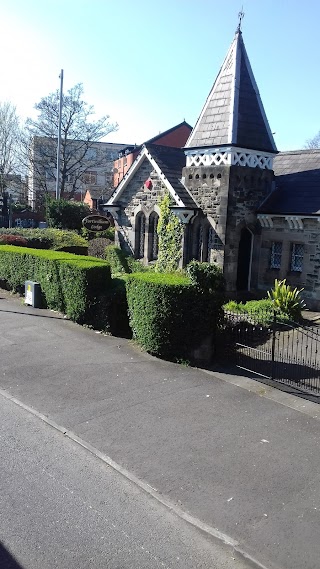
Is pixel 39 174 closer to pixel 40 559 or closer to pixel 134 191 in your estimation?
pixel 134 191

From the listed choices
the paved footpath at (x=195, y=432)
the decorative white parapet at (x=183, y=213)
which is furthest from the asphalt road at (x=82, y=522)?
the decorative white parapet at (x=183, y=213)

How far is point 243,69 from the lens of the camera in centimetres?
1862

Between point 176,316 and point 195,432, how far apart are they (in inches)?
140

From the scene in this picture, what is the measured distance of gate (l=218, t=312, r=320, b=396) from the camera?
10.3 meters

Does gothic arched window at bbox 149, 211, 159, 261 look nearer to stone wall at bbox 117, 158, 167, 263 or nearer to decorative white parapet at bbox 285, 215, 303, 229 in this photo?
stone wall at bbox 117, 158, 167, 263

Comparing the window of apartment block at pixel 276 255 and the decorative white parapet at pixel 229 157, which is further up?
the decorative white parapet at pixel 229 157

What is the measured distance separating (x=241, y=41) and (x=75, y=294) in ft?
39.4

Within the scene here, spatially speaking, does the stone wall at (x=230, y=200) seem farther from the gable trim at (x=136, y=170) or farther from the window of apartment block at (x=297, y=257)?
the window of apartment block at (x=297, y=257)

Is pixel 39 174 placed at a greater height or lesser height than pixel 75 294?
greater

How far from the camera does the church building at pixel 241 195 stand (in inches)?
671

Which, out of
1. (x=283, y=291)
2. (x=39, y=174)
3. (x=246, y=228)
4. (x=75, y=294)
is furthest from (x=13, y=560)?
(x=39, y=174)

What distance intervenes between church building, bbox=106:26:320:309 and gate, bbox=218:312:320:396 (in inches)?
170

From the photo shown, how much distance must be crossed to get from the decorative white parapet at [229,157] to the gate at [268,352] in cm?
626

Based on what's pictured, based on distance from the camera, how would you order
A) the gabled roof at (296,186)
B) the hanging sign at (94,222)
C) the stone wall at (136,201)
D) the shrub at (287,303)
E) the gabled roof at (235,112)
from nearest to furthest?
1. the shrub at (287,303)
2. the gabled roof at (296,186)
3. the gabled roof at (235,112)
4. the stone wall at (136,201)
5. the hanging sign at (94,222)
